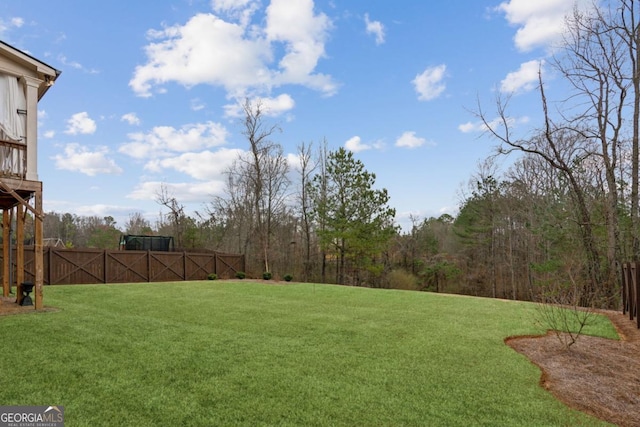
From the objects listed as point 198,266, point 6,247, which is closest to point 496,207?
point 198,266

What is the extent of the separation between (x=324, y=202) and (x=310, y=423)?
18.0 metres

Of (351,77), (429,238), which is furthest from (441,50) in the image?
(429,238)

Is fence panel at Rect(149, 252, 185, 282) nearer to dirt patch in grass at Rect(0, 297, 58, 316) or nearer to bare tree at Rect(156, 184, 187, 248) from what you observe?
dirt patch in grass at Rect(0, 297, 58, 316)

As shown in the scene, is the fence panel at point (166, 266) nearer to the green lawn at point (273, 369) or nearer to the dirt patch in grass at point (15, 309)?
the dirt patch in grass at point (15, 309)

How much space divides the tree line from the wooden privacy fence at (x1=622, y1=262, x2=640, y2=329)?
2182 millimetres

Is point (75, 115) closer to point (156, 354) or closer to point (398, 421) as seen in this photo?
point (156, 354)

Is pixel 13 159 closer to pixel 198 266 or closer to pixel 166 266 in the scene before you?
pixel 166 266

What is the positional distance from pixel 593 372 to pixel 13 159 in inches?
368

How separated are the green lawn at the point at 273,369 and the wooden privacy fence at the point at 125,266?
7.24 m

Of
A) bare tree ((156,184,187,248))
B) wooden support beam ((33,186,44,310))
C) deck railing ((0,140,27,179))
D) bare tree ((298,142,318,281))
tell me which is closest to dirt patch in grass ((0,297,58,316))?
wooden support beam ((33,186,44,310))

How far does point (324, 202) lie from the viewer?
2034 centimetres

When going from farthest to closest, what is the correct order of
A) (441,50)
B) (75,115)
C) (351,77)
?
(351,77) → (75,115) → (441,50)

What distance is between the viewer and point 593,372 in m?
3.75

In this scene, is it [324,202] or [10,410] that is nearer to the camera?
[10,410]
